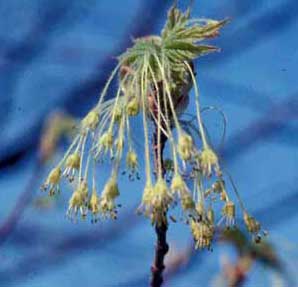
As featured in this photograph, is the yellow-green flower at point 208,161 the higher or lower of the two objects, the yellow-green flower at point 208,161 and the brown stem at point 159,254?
the higher

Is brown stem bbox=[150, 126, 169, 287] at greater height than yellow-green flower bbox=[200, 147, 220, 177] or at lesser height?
lesser

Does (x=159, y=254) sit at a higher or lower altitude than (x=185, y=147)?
lower

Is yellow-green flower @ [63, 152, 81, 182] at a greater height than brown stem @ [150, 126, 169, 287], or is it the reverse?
yellow-green flower @ [63, 152, 81, 182]

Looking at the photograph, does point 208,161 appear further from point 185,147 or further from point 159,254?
point 159,254

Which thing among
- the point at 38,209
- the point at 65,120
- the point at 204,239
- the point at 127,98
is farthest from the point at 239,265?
the point at 38,209

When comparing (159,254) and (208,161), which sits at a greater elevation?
(208,161)

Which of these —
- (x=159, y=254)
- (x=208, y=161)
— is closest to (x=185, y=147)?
(x=208, y=161)

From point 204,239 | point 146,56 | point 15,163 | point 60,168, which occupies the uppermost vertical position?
point 15,163

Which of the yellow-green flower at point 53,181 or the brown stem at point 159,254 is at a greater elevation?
the yellow-green flower at point 53,181

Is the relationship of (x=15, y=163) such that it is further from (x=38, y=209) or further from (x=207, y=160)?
(x=207, y=160)

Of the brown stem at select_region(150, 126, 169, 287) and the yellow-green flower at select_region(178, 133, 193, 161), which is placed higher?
the yellow-green flower at select_region(178, 133, 193, 161)

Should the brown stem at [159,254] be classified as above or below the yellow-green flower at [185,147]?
below
